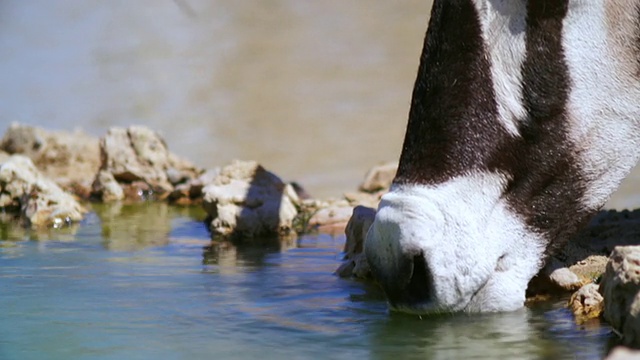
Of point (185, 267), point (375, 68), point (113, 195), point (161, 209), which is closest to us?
point (185, 267)

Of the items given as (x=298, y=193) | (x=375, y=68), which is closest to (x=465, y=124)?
(x=298, y=193)

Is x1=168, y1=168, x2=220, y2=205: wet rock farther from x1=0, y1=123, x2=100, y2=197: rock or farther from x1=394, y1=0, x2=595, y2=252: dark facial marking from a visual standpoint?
x1=394, y1=0, x2=595, y2=252: dark facial marking

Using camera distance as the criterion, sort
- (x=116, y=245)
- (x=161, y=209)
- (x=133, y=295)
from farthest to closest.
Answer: (x=161, y=209) < (x=116, y=245) < (x=133, y=295)

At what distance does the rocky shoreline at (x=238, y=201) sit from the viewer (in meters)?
4.90

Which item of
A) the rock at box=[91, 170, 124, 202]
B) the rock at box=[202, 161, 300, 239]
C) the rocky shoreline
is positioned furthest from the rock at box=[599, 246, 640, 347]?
the rock at box=[91, 170, 124, 202]

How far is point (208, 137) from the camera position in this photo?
1378cm

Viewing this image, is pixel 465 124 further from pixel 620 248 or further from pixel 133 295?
pixel 133 295

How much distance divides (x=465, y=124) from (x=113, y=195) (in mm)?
6134

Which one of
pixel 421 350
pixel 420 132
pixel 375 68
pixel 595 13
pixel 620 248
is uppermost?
pixel 375 68

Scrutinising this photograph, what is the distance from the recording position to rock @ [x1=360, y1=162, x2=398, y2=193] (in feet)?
32.3

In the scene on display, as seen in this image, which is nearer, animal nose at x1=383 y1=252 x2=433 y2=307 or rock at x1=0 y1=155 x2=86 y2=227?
animal nose at x1=383 y1=252 x2=433 y2=307

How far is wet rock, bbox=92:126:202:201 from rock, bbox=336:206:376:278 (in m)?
4.26

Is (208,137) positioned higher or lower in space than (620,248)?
higher

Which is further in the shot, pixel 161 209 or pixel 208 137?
pixel 208 137
